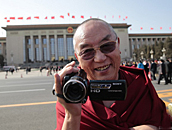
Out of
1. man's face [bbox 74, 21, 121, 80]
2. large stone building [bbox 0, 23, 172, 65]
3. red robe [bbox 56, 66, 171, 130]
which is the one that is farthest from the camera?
large stone building [bbox 0, 23, 172, 65]

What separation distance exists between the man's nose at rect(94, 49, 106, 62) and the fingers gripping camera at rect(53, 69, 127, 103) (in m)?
0.28

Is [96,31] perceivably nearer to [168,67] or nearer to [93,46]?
[93,46]

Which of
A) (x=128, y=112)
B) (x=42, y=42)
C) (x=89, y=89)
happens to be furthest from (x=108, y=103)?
(x=42, y=42)

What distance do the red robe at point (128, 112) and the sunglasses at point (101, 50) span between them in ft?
1.13

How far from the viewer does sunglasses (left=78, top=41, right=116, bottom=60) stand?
4.12 ft

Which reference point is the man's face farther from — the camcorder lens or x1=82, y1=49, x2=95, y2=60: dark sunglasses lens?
the camcorder lens

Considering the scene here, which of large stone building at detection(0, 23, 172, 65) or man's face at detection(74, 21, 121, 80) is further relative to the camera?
large stone building at detection(0, 23, 172, 65)

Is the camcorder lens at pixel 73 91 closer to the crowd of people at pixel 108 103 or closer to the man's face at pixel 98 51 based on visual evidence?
the crowd of people at pixel 108 103

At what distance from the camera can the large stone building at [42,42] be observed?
63.4 metres

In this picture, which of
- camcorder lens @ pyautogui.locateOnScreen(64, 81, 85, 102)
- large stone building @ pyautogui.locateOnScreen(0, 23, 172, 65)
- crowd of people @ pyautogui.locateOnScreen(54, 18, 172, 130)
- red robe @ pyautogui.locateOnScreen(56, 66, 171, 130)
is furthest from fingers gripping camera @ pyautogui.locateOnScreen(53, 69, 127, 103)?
large stone building @ pyautogui.locateOnScreen(0, 23, 172, 65)

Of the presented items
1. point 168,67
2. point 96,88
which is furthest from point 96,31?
point 168,67

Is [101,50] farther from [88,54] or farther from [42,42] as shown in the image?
[42,42]

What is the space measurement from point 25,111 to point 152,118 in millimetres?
4438

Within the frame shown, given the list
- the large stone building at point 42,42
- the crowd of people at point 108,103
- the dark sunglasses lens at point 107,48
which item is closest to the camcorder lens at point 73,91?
the crowd of people at point 108,103
